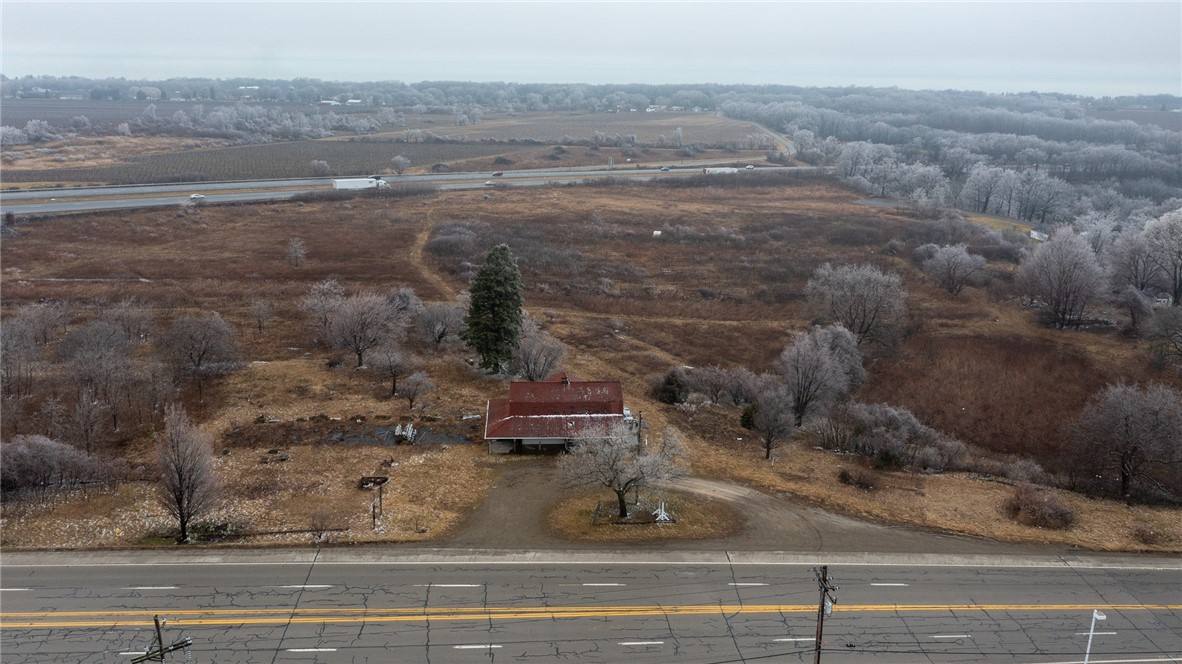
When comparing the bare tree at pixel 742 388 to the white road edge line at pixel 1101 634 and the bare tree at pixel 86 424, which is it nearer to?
the white road edge line at pixel 1101 634

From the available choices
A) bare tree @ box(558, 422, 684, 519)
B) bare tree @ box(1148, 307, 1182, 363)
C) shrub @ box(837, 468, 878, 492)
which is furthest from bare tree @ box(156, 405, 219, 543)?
bare tree @ box(1148, 307, 1182, 363)

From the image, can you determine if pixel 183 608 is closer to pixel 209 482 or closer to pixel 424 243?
pixel 209 482

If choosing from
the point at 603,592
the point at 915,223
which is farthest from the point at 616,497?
the point at 915,223

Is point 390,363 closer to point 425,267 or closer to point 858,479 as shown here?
point 858,479

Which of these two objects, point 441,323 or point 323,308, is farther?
point 441,323

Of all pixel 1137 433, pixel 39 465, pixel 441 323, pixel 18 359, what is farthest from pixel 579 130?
pixel 39 465
